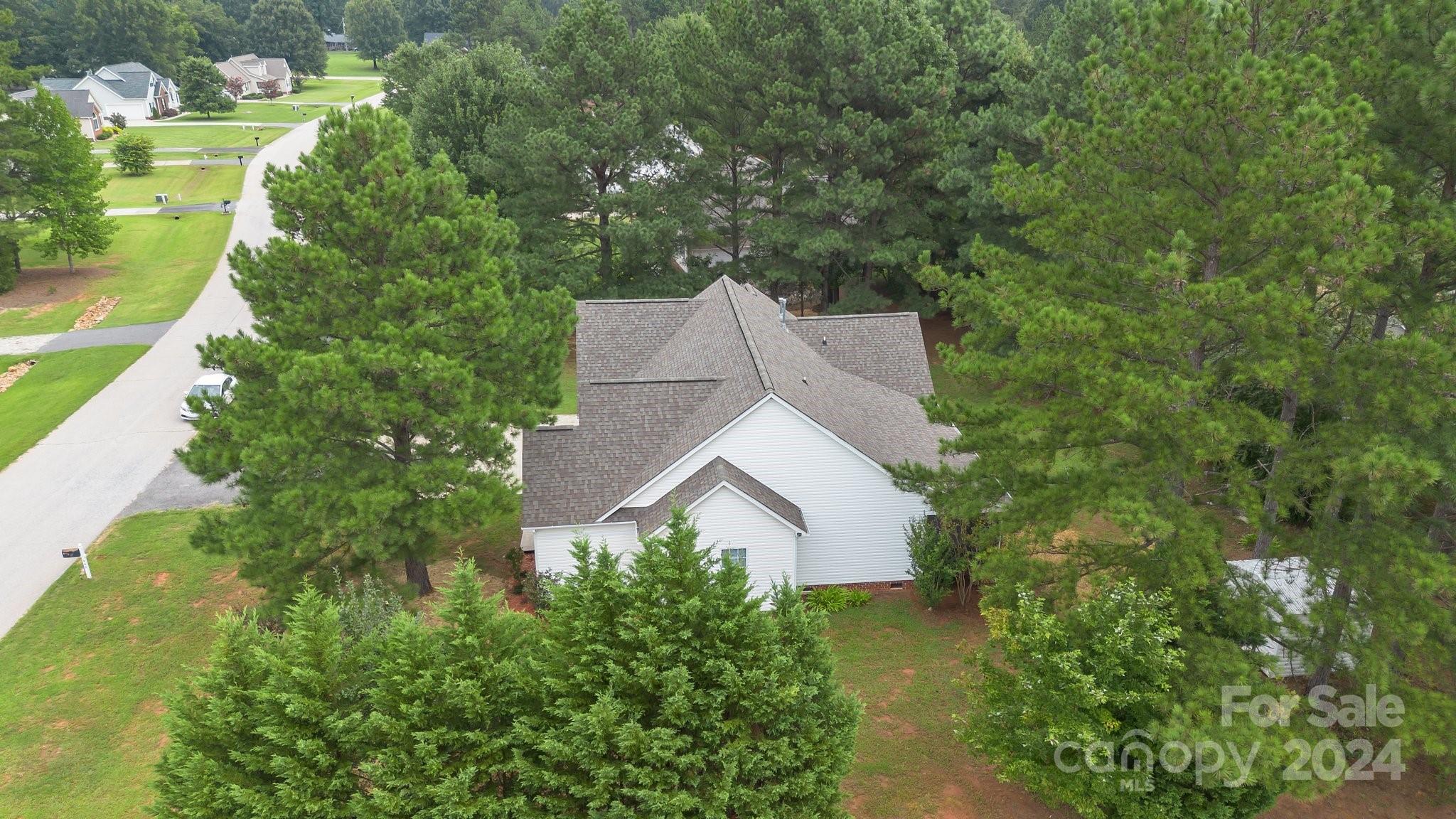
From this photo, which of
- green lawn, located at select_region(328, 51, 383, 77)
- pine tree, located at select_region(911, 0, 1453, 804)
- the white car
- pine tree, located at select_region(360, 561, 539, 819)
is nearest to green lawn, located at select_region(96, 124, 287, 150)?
green lawn, located at select_region(328, 51, 383, 77)

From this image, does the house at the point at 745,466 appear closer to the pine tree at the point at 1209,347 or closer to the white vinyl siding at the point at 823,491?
the white vinyl siding at the point at 823,491

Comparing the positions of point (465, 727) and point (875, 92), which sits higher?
point (875, 92)

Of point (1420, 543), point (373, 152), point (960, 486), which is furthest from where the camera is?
point (373, 152)

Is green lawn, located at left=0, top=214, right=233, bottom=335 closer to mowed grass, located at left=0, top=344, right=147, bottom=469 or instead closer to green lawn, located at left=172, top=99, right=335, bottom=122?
mowed grass, located at left=0, top=344, right=147, bottom=469

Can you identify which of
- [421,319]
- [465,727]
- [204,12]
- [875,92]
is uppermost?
[204,12]

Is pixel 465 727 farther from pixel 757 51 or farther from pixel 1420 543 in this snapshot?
pixel 757 51

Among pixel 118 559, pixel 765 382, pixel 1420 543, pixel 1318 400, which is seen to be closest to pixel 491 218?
pixel 765 382

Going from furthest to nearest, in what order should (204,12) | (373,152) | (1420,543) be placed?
1. (204,12)
2. (373,152)
3. (1420,543)
